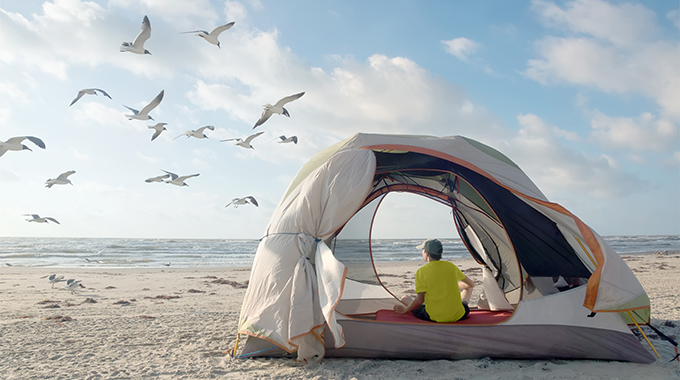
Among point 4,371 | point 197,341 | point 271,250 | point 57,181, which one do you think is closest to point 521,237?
point 271,250

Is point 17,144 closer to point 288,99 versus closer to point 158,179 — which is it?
point 158,179

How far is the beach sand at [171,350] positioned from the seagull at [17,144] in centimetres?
283

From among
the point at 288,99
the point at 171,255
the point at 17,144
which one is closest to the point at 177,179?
the point at 17,144

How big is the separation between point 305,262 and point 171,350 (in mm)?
1751

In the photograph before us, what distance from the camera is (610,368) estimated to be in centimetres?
356

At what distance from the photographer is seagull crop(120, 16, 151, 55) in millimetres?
8180

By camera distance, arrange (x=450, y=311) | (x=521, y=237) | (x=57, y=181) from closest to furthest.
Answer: (x=450, y=311) → (x=521, y=237) → (x=57, y=181)

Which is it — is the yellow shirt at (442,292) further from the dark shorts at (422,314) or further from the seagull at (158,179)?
the seagull at (158,179)

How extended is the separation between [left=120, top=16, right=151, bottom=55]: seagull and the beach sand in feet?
16.1

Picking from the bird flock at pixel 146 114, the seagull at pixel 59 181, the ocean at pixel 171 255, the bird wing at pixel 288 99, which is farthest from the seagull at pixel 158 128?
the ocean at pixel 171 255

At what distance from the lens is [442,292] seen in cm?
416

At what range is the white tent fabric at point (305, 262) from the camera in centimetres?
357

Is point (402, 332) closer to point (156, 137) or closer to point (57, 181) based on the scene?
point (156, 137)

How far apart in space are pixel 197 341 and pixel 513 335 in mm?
3261
